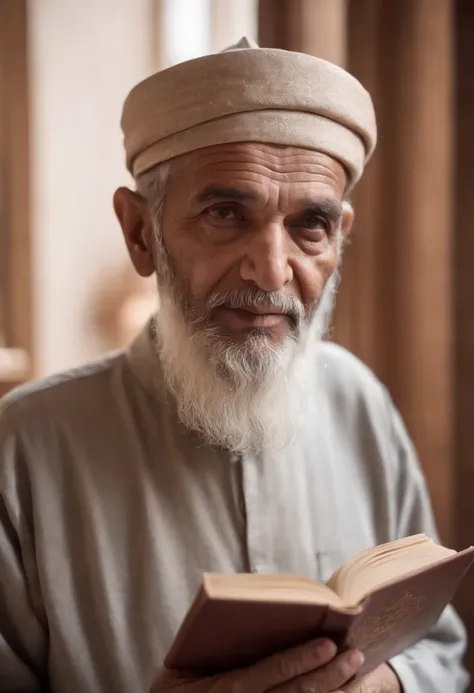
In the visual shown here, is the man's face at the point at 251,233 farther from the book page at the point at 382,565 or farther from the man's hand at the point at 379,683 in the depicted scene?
the man's hand at the point at 379,683

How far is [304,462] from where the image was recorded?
1.33 meters

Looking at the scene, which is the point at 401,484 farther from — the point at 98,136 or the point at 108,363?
the point at 98,136

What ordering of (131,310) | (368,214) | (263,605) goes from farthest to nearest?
1. (131,310)
2. (368,214)
3. (263,605)

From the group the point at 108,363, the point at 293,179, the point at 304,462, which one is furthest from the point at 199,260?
the point at 304,462

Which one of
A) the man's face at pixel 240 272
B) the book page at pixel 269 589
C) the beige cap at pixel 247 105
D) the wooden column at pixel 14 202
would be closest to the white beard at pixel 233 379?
the man's face at pixel 240 272

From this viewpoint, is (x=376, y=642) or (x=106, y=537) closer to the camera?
(x=376, y=642)

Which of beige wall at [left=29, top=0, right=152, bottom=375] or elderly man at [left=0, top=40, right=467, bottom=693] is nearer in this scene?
elderly man at [left=0, top=40, right=467, bottom=693]

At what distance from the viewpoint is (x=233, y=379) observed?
118 cm

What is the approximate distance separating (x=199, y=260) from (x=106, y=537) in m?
0.49

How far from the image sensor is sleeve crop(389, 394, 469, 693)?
3.97 feet

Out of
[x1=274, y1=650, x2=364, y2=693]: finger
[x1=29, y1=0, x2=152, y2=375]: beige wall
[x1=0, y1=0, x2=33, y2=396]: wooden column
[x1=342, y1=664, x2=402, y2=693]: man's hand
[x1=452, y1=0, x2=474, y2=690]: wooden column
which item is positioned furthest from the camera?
[x1=29, y1=0, x2=152, y2=375]: beige wall

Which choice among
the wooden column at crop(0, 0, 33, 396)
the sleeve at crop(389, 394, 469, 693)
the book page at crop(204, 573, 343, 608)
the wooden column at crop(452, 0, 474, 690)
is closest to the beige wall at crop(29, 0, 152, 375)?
the wooden column at crop(0, 0, 33, 396)

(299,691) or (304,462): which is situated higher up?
(304,462)

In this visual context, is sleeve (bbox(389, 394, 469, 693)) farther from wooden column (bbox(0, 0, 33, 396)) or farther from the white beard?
wooden column (bbox(0, 0, 33, 396))
